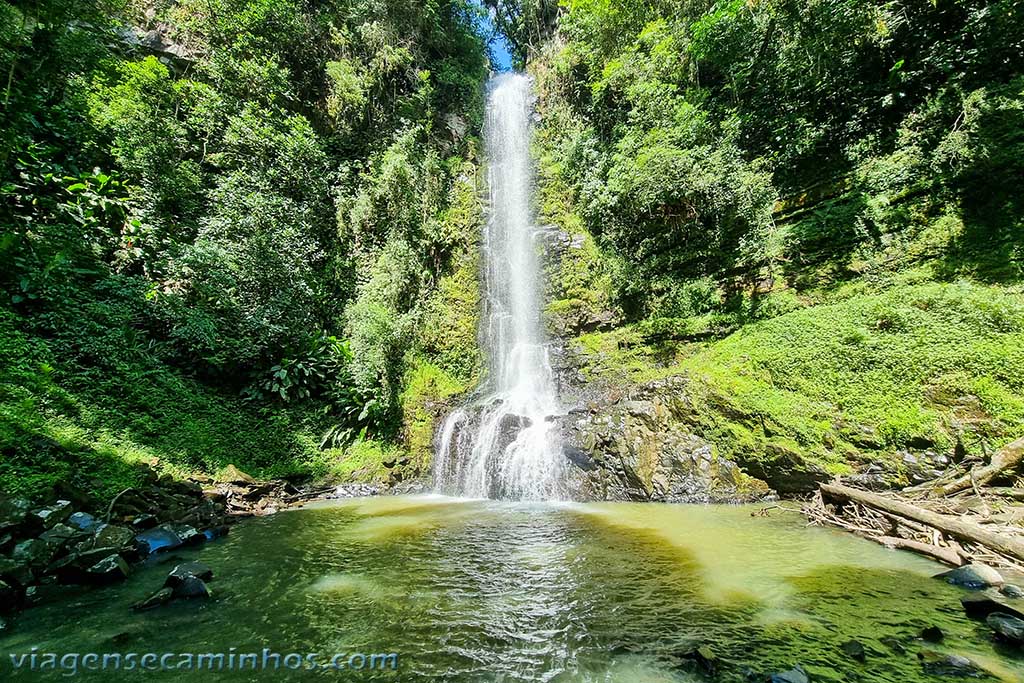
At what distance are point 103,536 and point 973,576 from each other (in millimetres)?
9145

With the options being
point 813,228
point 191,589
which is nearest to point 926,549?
point 813,228

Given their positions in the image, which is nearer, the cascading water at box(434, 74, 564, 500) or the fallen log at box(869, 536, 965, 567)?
the fallen log at box(869, 536, 965, 567)

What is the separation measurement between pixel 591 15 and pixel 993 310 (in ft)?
49.8

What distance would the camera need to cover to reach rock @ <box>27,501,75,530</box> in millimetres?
4887

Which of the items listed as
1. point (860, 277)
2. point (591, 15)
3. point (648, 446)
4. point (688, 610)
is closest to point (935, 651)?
point (688, 610)

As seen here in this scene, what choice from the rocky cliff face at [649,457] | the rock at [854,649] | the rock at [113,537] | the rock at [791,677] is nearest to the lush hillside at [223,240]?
the rock at [113,537]

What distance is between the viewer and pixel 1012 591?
3467 millimetres

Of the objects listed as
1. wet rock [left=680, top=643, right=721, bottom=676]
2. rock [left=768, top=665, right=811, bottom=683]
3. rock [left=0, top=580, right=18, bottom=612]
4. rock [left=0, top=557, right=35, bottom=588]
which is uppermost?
rock [left=768, top=665, right=811, bottom=683]

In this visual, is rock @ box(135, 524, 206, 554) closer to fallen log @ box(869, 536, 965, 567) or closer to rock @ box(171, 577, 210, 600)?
rock @ box(171, 577, 210, 600)

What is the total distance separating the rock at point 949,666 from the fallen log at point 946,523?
2.45m

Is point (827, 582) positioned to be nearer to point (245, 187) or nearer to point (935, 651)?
point (935, 651)

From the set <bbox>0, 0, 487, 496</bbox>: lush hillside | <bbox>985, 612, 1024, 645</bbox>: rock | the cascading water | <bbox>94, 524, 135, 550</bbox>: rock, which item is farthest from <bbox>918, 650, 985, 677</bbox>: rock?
<bbox>0, 0, 487, 496</bbox>: lush hillside

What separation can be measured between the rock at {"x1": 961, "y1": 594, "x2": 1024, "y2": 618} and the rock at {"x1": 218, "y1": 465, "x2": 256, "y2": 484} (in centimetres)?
1092

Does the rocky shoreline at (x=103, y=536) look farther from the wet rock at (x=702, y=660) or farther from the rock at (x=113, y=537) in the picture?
the wet rock at (x=702, y=660)
